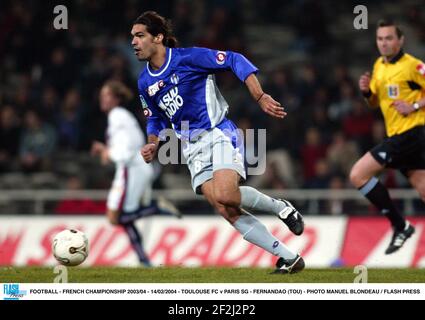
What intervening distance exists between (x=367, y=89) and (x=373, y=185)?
3.45 feet

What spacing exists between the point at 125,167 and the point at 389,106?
184 inches

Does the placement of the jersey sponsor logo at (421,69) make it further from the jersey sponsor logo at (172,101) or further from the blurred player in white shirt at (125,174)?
the blurred player in white shirt at (125,174)

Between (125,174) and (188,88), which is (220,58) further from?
(125,174)

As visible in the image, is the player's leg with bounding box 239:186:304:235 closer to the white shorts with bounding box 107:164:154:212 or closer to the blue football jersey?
the blue football jersey

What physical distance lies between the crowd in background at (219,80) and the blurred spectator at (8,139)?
0.7 inches

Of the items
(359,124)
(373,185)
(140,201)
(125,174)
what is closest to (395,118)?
(373,185)

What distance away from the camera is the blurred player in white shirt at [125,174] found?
1415cm

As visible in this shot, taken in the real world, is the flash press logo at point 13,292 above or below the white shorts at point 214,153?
below

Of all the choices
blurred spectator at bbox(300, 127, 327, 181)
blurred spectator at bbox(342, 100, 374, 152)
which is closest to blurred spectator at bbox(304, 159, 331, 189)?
blurred spectator at bbox(300, 127, 327, 181)

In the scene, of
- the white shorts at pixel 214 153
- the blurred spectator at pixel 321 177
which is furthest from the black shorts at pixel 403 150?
the blurred spectator at pixel 321 177

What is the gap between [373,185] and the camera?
11.1 metres

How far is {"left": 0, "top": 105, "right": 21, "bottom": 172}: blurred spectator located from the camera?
1834 cm

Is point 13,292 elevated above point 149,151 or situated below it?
below

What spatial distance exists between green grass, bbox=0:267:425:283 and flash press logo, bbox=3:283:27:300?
98cm
